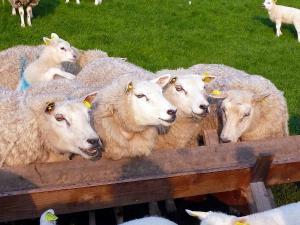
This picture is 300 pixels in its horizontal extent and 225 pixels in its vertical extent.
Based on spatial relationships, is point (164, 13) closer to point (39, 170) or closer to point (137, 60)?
point (137, 60)

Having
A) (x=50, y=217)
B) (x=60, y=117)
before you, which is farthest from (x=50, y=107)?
(x=50, y=217)

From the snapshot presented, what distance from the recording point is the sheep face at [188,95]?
4809 mm

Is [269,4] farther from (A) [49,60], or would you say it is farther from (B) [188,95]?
(B) [188,95]

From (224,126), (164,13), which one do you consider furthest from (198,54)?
(224,126)

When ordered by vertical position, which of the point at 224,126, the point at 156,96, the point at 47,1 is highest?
the point at 156,96

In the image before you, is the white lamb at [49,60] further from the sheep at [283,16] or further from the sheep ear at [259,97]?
the sheep at [283,16]

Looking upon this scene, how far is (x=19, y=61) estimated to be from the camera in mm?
7809

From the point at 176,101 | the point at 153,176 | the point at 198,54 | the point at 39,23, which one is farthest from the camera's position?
the point at 39,23

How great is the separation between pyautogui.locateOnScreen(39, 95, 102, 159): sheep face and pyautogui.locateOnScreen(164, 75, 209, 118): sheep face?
36.0 inches

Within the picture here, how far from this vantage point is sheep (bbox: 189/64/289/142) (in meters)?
5.11

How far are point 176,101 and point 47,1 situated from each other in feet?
39.2

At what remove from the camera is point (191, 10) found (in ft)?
53.0

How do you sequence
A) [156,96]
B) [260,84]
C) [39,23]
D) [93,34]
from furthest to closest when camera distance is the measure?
[39,23]
[93,34]
[260,84]
[156,96]

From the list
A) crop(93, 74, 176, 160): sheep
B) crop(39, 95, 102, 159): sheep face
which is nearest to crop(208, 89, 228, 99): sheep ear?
crop(93, 74, 176, 160): sheep
